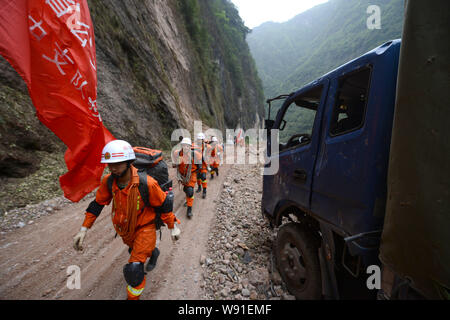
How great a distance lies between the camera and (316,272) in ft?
6.37

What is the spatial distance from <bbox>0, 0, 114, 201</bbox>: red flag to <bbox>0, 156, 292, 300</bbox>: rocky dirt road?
123cm

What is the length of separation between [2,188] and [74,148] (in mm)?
3470

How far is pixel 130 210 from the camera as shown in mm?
2104

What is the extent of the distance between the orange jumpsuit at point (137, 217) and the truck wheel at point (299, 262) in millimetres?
1497

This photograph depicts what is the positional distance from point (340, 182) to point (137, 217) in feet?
7.34

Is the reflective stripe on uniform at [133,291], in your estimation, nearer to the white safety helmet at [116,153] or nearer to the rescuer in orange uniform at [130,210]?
the rescuer in orange uniform at [130,210]

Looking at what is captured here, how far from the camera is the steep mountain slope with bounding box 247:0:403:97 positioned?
125ft

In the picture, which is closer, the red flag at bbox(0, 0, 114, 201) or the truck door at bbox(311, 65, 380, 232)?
the truck door at bbox(311, 65, 380, 232)

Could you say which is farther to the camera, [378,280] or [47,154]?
[47,154]

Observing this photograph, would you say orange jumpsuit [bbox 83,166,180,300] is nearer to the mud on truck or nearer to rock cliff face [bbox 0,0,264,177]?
the mud on truck

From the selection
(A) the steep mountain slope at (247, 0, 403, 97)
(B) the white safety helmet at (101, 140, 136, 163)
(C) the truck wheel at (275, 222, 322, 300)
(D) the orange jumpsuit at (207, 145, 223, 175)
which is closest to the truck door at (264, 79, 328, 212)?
(C) the truck wheel at (275, 222, 322, 300)

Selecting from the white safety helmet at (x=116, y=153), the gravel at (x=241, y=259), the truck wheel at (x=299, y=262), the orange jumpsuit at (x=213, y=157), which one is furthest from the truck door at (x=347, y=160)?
the orange jumpsuit at (x=213, y=157)
